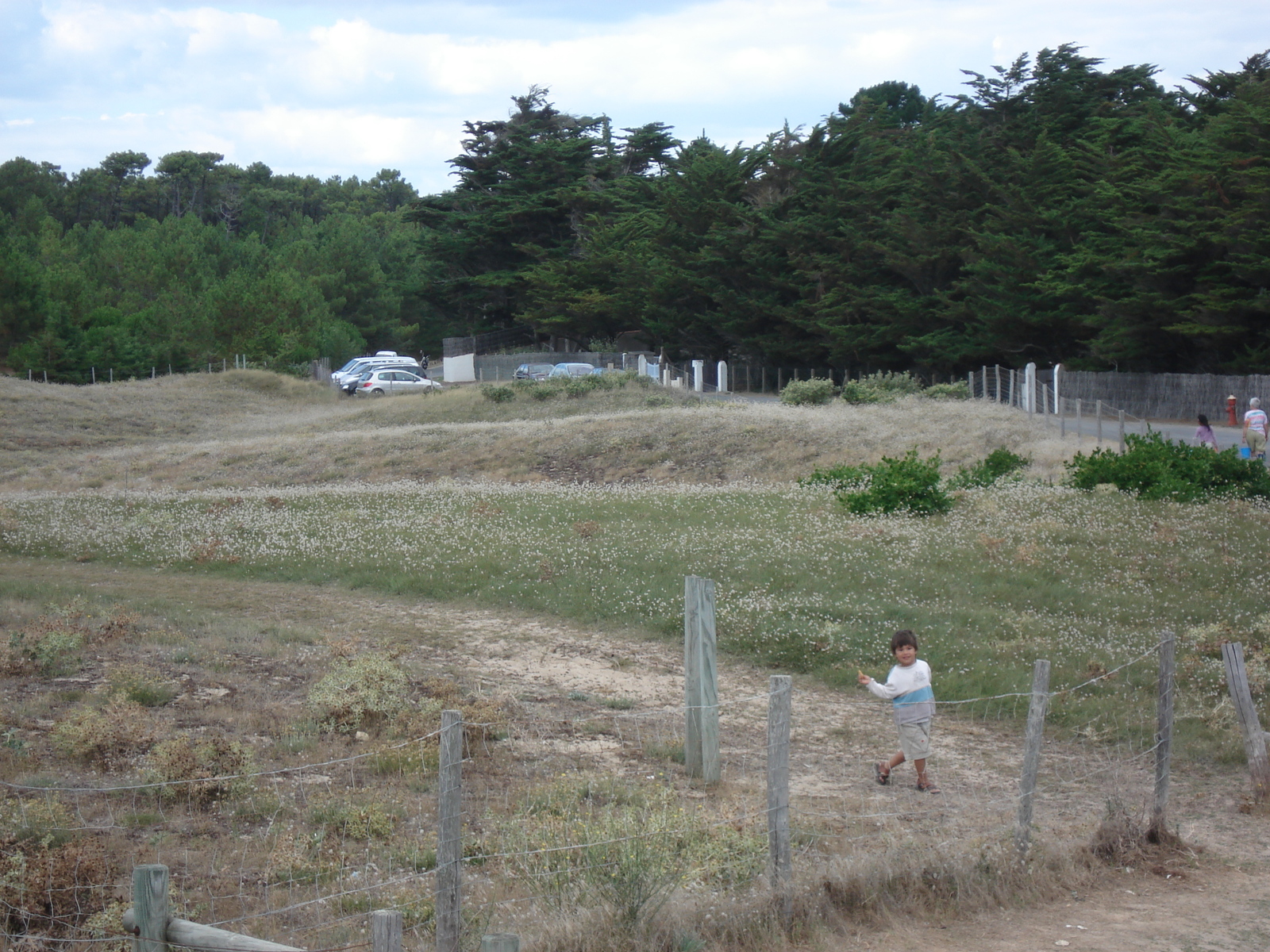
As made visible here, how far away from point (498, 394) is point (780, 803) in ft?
123

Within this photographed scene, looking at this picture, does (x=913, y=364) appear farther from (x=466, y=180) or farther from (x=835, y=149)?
(x=466, y=180)

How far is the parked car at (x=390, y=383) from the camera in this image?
51.2 m

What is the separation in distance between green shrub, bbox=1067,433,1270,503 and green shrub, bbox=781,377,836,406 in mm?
22159

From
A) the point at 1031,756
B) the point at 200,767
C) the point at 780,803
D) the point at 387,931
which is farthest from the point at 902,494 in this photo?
the point at 387,931

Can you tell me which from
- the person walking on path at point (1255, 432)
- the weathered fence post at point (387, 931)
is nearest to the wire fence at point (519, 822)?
the weathered fence post at point (387, 931)

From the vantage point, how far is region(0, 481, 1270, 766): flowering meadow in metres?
11.6

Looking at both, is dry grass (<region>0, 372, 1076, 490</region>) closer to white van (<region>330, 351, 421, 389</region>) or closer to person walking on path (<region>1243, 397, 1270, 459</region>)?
person walking on path (<region>1243, 397, 1270, 459</region>)

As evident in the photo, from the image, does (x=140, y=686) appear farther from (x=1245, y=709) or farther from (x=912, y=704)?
(x=1245, y=709)

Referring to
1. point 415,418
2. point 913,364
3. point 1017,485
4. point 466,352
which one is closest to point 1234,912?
point 1017,485

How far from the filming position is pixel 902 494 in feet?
56.9

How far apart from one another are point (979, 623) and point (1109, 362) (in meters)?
38.0

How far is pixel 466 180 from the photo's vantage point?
260 feet

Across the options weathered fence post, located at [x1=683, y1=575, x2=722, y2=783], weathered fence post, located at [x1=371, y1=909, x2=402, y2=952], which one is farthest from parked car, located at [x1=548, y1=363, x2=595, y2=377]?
weathered fence post, located at [x1=371, y1=909, x2=402, y2=952]

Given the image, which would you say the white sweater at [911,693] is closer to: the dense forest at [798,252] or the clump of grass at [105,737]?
the clump of grass at [105,737]
